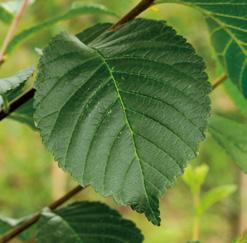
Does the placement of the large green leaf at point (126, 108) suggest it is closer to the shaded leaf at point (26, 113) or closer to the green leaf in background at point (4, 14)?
the shaded leaf at point (26, 113)

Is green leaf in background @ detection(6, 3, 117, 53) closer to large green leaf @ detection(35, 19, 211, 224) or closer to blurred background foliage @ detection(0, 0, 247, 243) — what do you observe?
large green leaf @ detection(35, 19, 211, 224)

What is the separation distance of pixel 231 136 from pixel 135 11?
281 mm

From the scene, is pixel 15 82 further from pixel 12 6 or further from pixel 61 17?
pixel 12 6

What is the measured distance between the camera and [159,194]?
45 cm

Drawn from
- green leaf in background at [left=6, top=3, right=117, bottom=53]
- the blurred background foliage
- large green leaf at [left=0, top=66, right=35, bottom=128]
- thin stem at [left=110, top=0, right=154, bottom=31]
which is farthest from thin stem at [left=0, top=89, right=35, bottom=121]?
the blurred background foliage

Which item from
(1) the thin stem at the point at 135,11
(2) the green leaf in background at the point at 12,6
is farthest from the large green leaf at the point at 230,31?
(2) the green leaf in background at the point at 12,6

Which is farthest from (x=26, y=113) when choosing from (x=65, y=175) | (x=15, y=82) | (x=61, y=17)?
(x=65, y=175)

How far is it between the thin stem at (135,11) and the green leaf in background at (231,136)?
0.86ft

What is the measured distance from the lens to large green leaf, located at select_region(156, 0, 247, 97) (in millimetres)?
562

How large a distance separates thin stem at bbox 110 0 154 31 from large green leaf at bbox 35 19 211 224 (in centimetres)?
2

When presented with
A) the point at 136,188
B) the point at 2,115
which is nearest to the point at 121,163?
the point at 136,188

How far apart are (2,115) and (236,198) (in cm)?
345

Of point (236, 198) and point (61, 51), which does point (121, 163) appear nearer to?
point (61, 51)

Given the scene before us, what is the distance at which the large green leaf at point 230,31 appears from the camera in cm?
56
